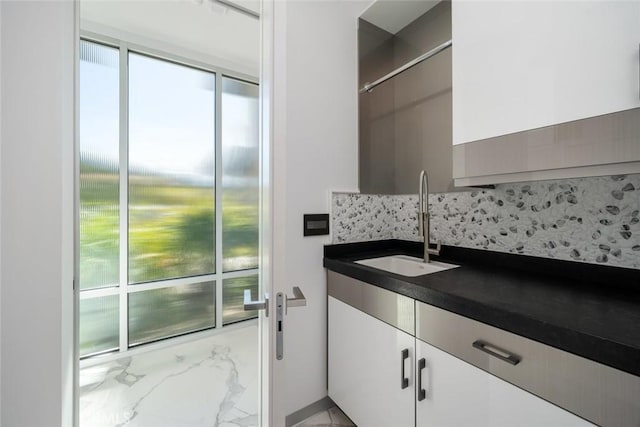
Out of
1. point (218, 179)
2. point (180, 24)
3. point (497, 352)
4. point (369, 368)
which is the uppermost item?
point (180, 24)

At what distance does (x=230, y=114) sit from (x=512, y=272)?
2.59 meters

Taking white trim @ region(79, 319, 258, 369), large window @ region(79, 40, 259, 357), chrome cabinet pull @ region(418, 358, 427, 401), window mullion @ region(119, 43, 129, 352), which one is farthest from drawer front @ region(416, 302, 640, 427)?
window mullion @ region(119, 43, 129, 352)

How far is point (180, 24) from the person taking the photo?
199cm

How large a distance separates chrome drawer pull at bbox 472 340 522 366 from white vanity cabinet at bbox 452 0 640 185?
2.00ft

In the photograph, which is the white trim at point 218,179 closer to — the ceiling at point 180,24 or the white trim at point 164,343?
the white trim at point 164,343

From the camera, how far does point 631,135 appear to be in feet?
2.26

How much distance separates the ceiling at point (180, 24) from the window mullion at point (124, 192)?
0.60ft

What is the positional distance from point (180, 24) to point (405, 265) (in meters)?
2.52

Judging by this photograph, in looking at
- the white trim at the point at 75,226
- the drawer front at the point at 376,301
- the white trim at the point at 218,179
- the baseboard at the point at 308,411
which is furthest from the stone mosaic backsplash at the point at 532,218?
the white trim at the point at 218,179

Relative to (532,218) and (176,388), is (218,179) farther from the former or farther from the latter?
(532,218)

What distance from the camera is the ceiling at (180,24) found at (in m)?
1.79

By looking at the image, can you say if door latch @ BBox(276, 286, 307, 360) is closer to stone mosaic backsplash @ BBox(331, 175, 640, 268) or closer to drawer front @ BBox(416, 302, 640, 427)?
drawer front @ BBox(416, 302, 640, 427)

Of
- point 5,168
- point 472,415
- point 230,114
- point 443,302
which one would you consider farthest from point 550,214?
point 230,114

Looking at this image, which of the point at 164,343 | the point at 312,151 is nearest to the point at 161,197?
the point at 164,343
